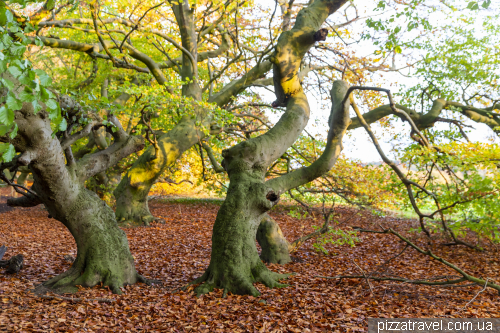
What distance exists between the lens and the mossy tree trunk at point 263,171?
5125mm

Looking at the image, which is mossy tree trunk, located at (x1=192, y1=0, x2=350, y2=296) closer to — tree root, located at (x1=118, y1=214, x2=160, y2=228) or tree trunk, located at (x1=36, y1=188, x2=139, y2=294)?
tree trunk, located at (x1=36, y1=188, x2=139, y2=294)

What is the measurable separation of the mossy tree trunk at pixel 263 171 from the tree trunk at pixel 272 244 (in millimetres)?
1394

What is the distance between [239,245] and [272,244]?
199 cm

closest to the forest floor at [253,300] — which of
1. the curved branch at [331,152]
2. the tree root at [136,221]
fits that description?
the curved branch at [331,152]

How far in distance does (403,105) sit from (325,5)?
209 inches

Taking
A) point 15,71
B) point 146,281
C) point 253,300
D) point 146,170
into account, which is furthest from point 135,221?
point 15,71

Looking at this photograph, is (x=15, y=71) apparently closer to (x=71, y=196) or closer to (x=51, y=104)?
(x=51, y=104)

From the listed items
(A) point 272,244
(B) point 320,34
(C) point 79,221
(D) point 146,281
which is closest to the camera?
(C) point 79,221

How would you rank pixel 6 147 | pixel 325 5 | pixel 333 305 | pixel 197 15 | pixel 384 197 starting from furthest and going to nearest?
pixel 197 15, pixel 384 197, pixel 325 5, pixel 333 305, pixel 6 147

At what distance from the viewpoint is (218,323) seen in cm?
407

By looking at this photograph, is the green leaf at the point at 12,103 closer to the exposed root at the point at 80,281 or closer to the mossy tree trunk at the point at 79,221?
the mossy tree trunk at the point at 79,221

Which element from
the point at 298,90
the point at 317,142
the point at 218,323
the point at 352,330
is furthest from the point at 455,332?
A: the point at 317,142

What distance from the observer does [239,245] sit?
16.9ft

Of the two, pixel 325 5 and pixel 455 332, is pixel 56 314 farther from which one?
pixel 325 5
